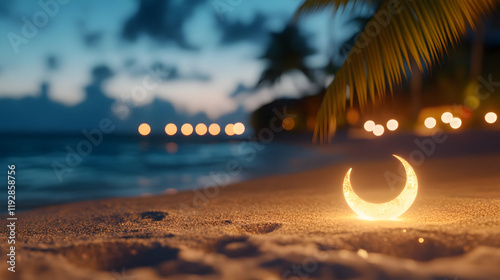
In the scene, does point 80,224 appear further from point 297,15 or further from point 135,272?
point 297,15

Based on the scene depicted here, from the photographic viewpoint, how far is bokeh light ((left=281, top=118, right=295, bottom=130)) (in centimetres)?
3509

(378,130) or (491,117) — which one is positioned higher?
(378,130)

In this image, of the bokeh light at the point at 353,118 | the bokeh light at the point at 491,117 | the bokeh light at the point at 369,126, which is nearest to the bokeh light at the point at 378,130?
the bokeh light at the point at 369,126

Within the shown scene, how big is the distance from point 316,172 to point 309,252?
6.51 meters

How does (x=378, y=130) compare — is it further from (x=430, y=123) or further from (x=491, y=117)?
(x=491, y=117)

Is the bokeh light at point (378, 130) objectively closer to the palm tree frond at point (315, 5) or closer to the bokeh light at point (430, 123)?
the bokeh light at point (430, 123)

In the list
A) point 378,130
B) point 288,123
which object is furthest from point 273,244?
point 288,123

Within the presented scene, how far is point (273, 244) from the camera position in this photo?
8.07 ft

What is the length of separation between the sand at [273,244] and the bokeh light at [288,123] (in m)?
30.6

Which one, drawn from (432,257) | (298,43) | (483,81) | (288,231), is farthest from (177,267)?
(298,43)

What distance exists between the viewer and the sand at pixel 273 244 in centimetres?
206

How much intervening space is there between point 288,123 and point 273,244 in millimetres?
33483

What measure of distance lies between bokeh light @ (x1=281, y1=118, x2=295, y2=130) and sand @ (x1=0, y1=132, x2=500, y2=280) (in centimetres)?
3058

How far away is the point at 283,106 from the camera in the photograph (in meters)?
37.2
